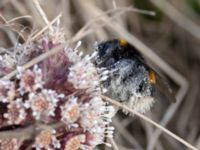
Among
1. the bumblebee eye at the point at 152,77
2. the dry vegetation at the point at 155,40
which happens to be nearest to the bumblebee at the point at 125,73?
the bumblebee eye at the point at 152,77

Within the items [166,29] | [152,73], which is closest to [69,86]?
[152,73]

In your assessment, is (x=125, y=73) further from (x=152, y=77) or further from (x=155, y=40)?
(x=155, y=40)

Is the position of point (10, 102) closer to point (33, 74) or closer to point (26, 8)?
point (33, 74)

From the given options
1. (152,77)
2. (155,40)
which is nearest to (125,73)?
(152,77)

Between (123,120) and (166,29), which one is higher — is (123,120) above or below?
below

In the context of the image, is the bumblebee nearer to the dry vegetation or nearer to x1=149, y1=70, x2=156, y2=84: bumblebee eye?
x1=149, y1=70, x2=156, y2=84: bumblebee eye

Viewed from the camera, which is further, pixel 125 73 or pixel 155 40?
pixel 155 40

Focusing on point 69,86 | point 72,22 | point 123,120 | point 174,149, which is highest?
point 72,22
